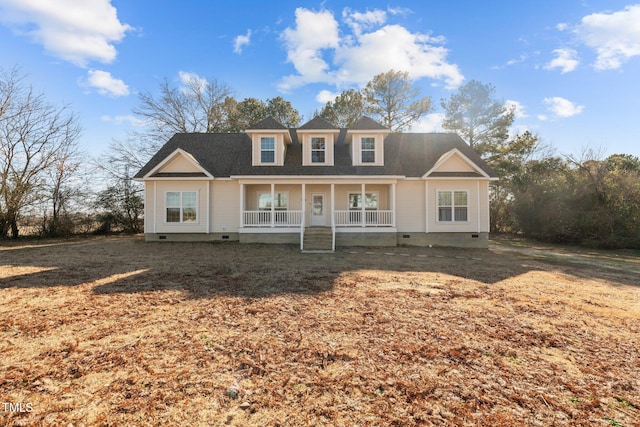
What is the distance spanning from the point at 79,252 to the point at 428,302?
1379cm

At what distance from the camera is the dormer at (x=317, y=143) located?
15.6 meters

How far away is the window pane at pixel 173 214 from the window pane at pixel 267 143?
19.1 ft

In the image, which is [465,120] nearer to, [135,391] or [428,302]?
[428,302]

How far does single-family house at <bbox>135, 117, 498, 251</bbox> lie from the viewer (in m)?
14.8

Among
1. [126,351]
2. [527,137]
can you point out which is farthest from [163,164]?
[527,137]

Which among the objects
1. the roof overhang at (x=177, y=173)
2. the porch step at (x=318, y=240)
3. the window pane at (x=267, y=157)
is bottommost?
the porch step at (x=318, y=240)

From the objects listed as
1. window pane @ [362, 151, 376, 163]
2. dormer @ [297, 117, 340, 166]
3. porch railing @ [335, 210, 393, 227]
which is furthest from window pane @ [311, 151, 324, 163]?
porch railing @ [335, 210, 393, 227]

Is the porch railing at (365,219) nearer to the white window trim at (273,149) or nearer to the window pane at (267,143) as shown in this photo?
the white window trim at (273,149)

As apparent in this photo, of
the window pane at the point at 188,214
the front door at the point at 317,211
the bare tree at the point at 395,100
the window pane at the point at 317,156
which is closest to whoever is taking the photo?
the window pane at the point at 188,214

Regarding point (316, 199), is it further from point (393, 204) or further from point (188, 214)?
point (188, 214)

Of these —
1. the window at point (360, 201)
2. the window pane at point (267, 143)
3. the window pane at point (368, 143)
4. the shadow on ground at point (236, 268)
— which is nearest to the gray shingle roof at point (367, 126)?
the window pane at point (368, 143)

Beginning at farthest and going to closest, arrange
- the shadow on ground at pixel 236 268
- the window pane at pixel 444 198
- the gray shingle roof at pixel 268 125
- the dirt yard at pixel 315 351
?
the gray shingle roof at pixel 268 125
the window pane at pixel 444 198
the shadow on ground at pixel 236 268
the dirt yard at pixel 315 351

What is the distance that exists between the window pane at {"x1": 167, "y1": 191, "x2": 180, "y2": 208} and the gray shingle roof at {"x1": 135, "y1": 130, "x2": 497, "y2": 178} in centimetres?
180

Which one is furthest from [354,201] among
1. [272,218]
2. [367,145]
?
[272,218]
